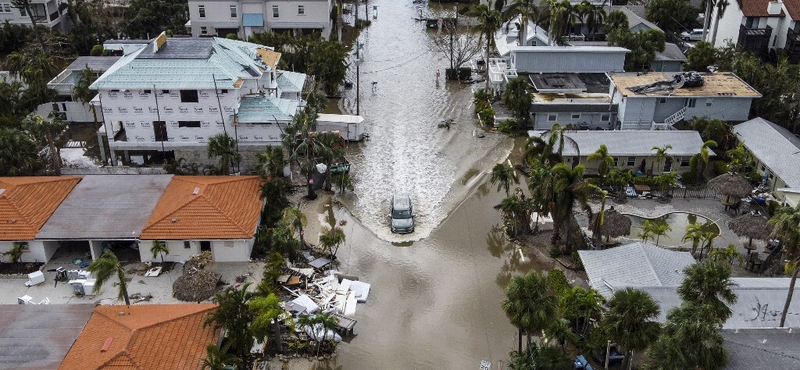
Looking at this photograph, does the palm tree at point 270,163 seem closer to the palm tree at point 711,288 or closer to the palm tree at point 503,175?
the palm tree at point 503,175

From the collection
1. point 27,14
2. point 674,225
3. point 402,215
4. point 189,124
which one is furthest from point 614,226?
point 27,14

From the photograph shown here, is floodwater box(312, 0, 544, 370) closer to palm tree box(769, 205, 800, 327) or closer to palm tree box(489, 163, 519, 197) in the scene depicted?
palm tree box(489, 163, 519, 197)

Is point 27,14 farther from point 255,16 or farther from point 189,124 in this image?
point 189,124

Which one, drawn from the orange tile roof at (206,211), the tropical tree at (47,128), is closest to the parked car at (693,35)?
the orange tile roof at (206,211)

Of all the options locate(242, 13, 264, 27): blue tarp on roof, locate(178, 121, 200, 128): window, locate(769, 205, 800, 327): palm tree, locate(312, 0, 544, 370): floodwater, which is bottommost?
locate(312, 0, 544, 370): floodwater

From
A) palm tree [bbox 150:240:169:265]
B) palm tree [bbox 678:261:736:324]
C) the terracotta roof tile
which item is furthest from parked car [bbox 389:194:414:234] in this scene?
the terracotta roof tile

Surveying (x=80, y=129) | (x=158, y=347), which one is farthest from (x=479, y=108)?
(x=158, y=347)
